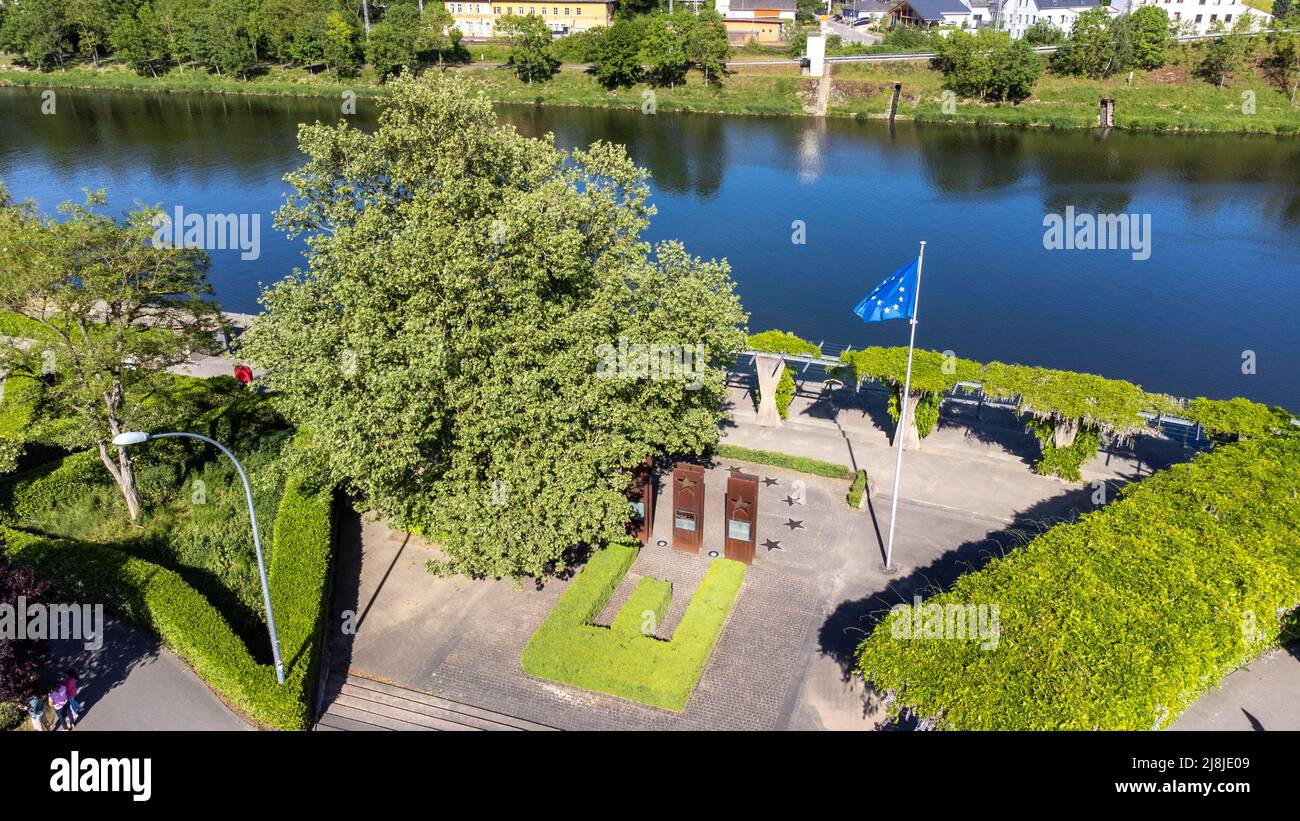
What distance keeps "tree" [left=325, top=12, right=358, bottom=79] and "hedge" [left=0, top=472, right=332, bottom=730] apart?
11765 centimetres

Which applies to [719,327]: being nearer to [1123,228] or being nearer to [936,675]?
[936,675]

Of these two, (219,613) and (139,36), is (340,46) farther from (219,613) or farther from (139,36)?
(219,613)

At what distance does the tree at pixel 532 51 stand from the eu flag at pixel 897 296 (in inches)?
4475

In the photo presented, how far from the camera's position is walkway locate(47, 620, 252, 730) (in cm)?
2680

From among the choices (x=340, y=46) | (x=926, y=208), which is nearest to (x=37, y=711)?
(x=926, y=208)

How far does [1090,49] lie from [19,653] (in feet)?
441

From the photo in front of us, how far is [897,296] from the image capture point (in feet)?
105

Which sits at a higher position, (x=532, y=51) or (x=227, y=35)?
(x=227, y=35)

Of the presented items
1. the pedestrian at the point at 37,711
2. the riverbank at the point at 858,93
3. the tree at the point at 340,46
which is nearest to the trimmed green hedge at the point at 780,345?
the pedestrian at the point at 37,711

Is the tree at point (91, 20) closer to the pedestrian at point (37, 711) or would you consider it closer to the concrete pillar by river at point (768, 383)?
the concrete pillar by river at point (768, 383)

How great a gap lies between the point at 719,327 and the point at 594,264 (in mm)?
5941

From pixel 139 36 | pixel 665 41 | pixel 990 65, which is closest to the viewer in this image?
pixel 990 65

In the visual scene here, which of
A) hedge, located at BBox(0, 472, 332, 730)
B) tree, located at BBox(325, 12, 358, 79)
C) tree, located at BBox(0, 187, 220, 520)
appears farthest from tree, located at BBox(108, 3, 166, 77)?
hedge, located at BBox(0, 472, 332, 730)
